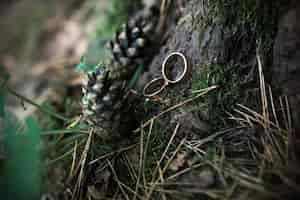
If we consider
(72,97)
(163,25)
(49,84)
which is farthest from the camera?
(49,84)

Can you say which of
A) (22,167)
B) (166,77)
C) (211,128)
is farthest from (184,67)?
(22,167)

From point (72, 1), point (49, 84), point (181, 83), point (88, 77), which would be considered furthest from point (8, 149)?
point (72, 1)

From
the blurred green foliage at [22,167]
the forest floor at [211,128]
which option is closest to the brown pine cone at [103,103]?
the forest floor at [211,128]

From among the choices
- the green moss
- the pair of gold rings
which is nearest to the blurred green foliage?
the pair of gold rings

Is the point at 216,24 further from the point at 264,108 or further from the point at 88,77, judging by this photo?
the point at 88,77

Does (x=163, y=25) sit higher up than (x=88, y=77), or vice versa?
(x=163, y=25)

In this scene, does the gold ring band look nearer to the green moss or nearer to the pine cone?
the green moss

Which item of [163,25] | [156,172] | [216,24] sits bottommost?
[156,172]

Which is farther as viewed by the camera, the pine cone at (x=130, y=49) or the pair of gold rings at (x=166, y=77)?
the pine cone at (x=130, y=49)

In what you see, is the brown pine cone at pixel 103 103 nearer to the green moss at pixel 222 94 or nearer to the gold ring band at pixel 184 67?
the gold ring band at pixel 184 67
